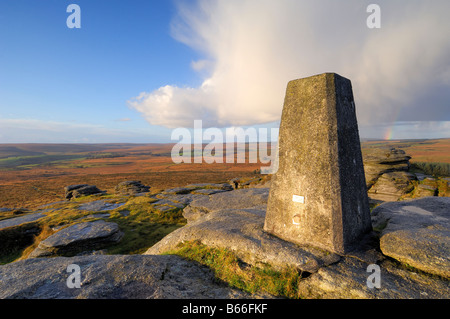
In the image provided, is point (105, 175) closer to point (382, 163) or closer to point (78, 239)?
point (78, 239)

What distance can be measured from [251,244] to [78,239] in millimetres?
9915

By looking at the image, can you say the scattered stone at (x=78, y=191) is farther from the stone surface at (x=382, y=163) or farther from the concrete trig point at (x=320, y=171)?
the stone surface at (x=382, y=163)

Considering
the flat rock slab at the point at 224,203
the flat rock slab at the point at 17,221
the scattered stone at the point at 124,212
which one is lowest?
the flat rock slab at the point at 17,221

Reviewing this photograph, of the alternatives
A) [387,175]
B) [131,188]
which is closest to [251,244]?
[387,175]

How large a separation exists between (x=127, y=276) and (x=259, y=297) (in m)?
2.77

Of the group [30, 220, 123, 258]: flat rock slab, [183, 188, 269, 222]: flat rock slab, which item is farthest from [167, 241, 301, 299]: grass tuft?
[30, 220, 123, 258]: flat rock slab

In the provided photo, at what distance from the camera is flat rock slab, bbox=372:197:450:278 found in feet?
13.0

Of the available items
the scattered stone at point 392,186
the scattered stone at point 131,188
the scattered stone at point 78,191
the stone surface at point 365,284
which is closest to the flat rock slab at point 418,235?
the stone surface at point 365,284

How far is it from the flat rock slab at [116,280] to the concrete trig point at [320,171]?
2.32 m

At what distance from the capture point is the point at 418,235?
483 cm

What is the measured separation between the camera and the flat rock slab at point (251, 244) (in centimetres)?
446

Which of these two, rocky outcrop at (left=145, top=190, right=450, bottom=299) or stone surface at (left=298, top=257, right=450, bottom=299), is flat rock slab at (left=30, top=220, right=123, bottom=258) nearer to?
rocky outcrop at (left=145, top=190, right=450, bottom=299)
